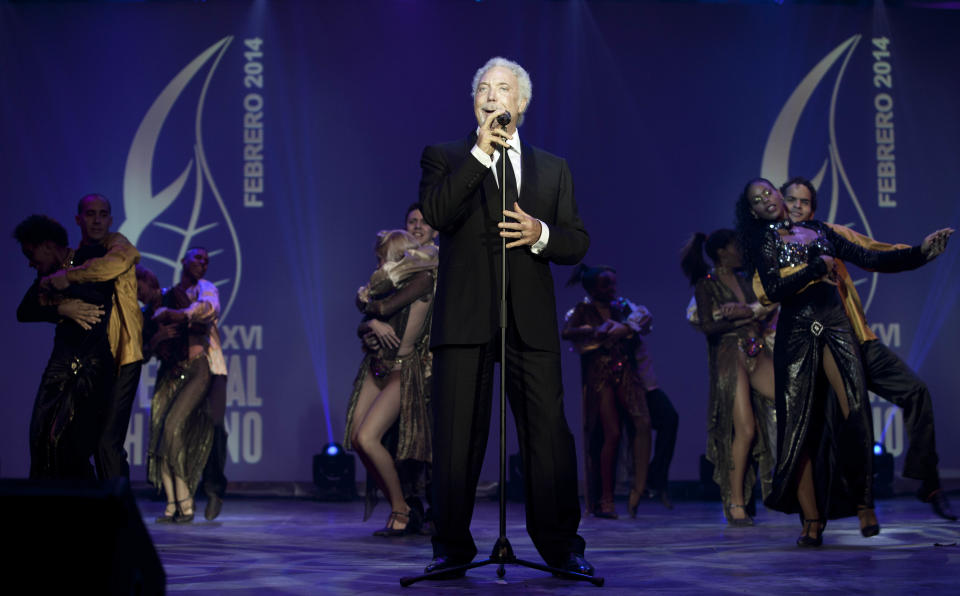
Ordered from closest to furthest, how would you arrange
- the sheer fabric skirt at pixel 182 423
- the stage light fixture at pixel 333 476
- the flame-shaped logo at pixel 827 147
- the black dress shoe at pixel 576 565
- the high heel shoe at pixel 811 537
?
the black dress shoe at pixel 576 565 → the high heel shoe at pixel 811 537 → the sheer fabric skirt at pixel 182 423 → the stage light fixture at pixel 333 476 → the flame-shaped logo at pixel 827 147

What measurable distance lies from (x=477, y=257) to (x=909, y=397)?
9.35 feet

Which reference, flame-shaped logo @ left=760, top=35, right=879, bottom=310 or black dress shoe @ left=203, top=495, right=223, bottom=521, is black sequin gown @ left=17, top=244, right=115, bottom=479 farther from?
flame-shaped logo @ left=760, top=35, right=879, bottom=310

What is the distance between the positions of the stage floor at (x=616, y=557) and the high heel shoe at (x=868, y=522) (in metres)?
0.06

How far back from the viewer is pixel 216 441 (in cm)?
662

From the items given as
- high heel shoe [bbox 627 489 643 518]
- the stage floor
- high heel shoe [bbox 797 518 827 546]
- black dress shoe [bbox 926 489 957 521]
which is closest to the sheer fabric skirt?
the stage floor

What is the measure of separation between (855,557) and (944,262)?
628 centimetres

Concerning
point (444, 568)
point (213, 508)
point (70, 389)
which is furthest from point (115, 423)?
point (444, 568)

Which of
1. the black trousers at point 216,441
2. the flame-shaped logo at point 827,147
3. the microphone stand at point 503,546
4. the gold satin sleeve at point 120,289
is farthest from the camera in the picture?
the flame-shaped logo at point 827,147

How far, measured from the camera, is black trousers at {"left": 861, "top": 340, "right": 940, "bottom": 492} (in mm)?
4906

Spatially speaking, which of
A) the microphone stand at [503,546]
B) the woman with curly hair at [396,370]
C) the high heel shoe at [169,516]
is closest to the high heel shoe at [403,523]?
the woman with curly hair at [396,370]

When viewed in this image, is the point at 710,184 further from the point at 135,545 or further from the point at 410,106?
the point at 135,545

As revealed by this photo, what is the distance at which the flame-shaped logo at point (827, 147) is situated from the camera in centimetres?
910

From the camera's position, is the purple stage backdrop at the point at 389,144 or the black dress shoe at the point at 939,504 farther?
the purple stage backdrop at the point at 389,144

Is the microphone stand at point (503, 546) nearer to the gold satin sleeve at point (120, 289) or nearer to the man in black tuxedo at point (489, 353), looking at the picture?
the man in black tuxedo at point (489, 353)
